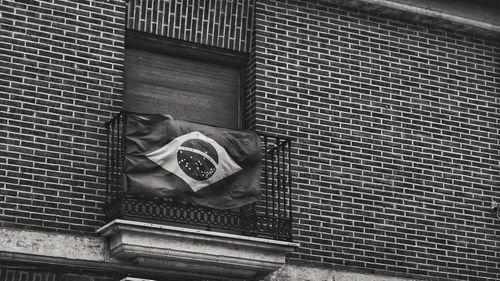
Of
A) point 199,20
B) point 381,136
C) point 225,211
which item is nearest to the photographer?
point 225,211

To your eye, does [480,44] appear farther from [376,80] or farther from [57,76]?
[57,76]

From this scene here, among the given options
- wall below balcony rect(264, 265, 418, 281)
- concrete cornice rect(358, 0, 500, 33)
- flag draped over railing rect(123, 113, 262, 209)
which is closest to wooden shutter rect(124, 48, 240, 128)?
flag draped over railing rect(123, 113, 262, 209)

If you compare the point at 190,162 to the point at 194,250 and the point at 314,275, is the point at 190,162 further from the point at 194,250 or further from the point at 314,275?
the point at 314,275

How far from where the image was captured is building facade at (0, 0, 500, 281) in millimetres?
13070

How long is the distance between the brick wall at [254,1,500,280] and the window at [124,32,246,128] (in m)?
0.45

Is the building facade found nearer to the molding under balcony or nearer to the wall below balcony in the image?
the wall below balcony

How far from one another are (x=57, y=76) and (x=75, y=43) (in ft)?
1.67

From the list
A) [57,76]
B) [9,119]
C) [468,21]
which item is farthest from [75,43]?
[468,21]

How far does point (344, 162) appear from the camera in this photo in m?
15.0

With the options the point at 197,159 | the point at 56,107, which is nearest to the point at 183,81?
the point at 197,159

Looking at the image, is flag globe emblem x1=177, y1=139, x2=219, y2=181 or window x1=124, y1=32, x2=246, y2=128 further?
window x1=124, y1=32, x2=246, y2=128

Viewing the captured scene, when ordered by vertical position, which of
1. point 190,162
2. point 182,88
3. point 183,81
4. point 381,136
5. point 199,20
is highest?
point 199,20

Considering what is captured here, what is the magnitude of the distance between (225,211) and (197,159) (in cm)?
76

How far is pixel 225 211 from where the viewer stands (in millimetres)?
13555
